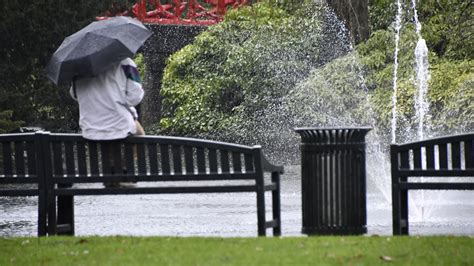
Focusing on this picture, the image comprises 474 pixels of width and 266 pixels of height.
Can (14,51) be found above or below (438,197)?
above

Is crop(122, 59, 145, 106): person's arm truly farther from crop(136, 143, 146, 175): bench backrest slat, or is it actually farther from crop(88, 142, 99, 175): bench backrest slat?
crop(136, 143, 146, 175): bench backrest slat

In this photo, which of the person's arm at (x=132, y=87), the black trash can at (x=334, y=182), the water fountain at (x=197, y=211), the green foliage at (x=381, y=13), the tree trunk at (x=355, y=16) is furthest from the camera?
the green foliage at (x=381, y=13)

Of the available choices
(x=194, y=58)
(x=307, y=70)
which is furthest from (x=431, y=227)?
(x=194, y=58)

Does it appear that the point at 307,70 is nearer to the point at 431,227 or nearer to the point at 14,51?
the point at 14,51

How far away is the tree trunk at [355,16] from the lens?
28.0m

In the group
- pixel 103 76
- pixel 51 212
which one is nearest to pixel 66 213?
pixel 51 212

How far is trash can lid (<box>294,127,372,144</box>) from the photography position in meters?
9.86

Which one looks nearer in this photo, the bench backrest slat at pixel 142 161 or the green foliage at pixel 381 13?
the bench backrest slat at pixel 142 161

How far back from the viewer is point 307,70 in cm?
2772

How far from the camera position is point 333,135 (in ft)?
32.3

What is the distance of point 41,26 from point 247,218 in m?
18.9

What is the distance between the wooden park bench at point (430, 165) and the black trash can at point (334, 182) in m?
0.42

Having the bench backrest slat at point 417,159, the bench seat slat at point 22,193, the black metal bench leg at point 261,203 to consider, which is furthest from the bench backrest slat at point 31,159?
the bench backrest slat at point 417,159

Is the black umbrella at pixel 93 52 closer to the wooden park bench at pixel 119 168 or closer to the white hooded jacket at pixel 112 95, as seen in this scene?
the white hooded jacket at pixel 112 95
